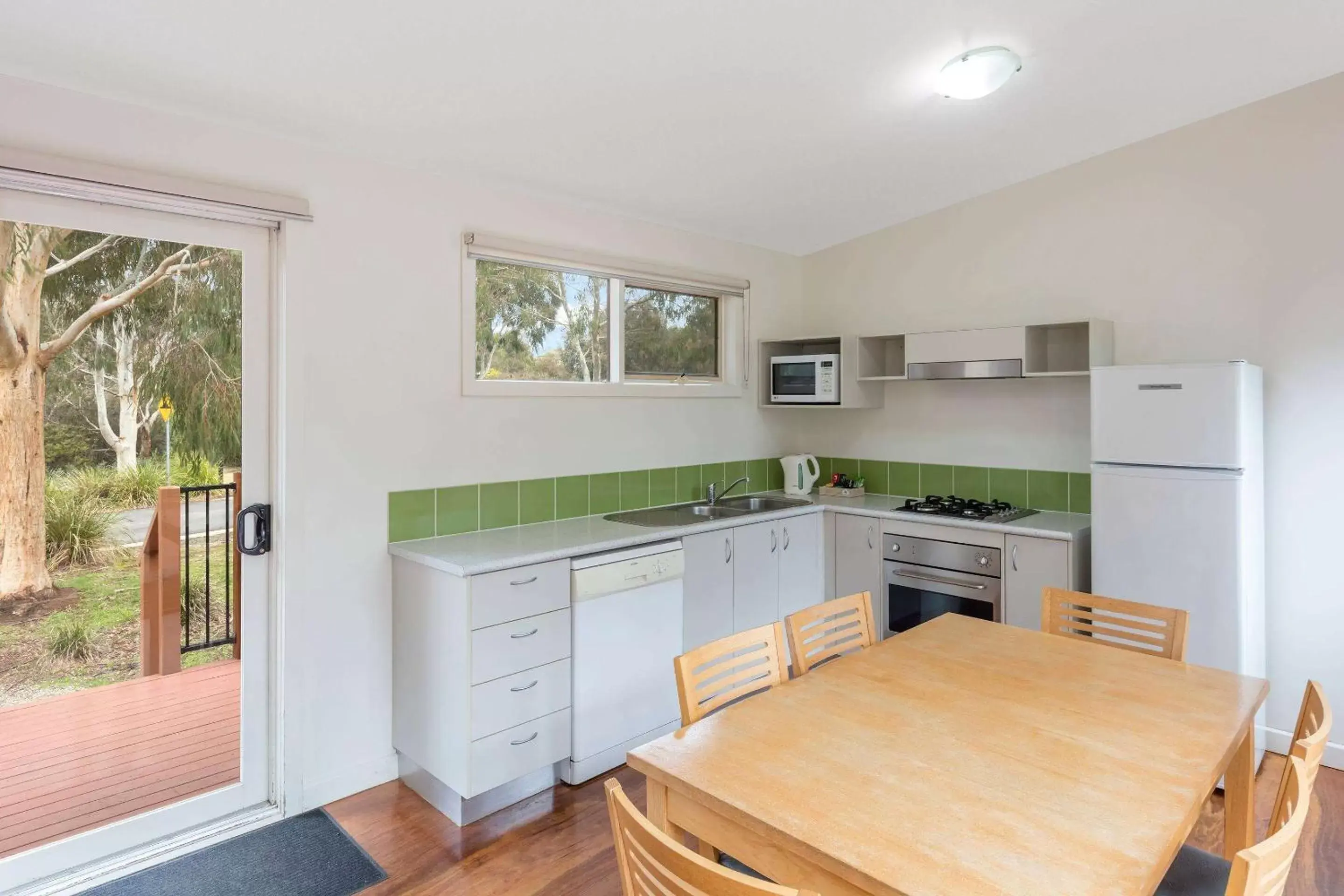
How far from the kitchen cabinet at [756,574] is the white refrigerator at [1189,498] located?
1358 millimetres

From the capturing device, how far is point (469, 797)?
8.57 ft

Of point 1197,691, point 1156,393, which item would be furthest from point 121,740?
point 1156,393

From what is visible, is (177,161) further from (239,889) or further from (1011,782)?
(1011,782)

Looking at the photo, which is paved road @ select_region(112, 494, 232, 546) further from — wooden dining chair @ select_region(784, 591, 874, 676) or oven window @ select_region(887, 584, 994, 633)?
oven window @ select_region(887, 584, 994, 633)

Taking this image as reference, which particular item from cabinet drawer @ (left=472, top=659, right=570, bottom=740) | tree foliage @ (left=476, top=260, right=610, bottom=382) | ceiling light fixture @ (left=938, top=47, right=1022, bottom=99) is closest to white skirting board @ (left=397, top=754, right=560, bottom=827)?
cabinet drawer @ (left=472, top=659, right=570, bottom=740)

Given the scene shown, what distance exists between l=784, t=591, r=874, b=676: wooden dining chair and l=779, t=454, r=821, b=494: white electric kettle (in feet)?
6.54

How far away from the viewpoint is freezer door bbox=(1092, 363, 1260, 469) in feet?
9.36

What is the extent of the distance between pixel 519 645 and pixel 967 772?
1.67m

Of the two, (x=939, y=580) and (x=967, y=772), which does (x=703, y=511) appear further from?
(x=967, y=772)

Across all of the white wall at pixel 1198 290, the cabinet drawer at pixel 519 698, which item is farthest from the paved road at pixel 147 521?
the white wall at pixel 1198 290

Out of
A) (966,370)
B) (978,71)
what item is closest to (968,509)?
Result: (966,370)

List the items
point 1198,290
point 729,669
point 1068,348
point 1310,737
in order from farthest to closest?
point 1068,348, point 1198,290, point 729,669, point 1310,737

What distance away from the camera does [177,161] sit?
2.44 m

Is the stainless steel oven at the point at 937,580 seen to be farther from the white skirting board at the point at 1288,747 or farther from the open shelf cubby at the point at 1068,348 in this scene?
the white skirting board at the point at 1288,747
